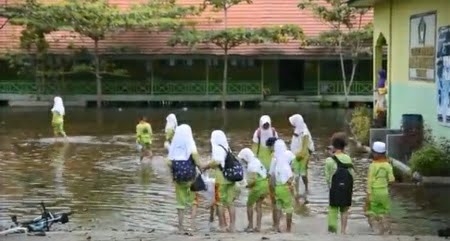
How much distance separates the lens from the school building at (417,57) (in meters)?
18.0

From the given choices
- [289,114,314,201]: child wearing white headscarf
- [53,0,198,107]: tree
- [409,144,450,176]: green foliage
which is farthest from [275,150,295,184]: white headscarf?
[53,0,198,107]: tree

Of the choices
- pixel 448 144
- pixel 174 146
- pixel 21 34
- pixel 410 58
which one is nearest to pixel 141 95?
pixel 21 34

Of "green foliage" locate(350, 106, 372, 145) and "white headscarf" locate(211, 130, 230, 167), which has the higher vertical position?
"white headscarf" locate(211, 130, 230, 167)

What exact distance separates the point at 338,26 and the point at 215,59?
6.28 m

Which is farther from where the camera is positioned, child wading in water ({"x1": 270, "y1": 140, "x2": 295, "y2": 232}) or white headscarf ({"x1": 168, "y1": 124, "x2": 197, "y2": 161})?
white headscarf ({"x1": 168, "y1": 124, "x2": 197, "y2": 161})

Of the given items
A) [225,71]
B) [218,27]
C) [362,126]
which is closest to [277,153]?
[362,126]

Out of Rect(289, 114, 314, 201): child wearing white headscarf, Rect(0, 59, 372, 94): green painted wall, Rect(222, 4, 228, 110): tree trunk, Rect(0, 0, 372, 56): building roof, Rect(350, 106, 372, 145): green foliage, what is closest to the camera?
Rect(289, 114, 314, 201): child wearing white headscarf

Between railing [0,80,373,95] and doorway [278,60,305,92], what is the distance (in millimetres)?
1490

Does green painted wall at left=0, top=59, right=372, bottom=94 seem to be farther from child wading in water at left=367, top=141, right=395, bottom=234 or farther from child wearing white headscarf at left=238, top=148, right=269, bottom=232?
child wading in water at left=367, top=141, right=395, bottom=234

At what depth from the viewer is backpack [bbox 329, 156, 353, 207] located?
37.7ft

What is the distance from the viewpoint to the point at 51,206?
1475 cm

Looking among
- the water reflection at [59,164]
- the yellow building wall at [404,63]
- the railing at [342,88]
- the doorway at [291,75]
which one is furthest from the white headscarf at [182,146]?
the doorway at [291,75]

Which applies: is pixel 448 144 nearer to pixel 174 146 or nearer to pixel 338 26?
pixel 174 146

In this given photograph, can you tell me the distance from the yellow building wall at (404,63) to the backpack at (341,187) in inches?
274
